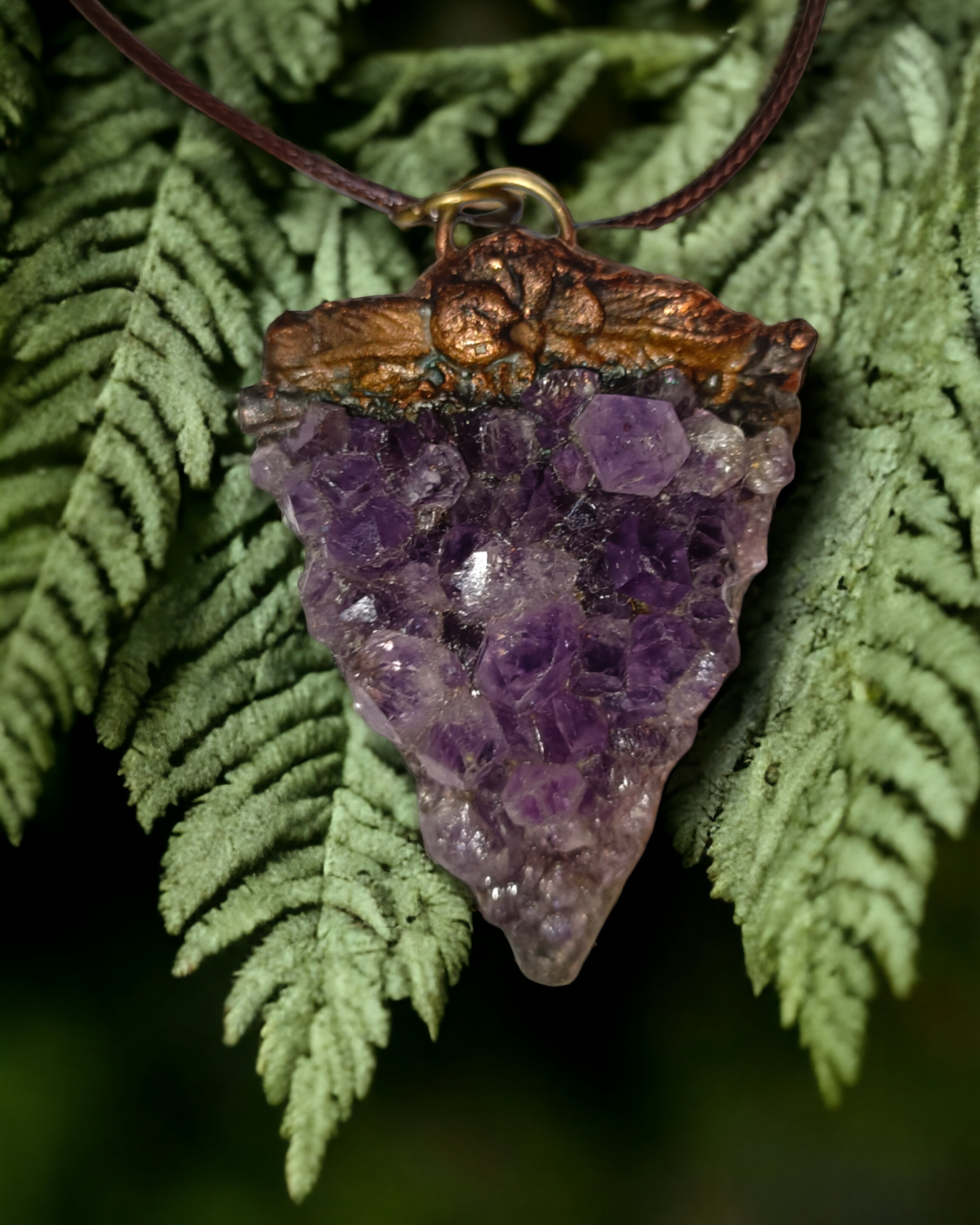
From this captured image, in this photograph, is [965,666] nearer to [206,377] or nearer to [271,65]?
[206,377]

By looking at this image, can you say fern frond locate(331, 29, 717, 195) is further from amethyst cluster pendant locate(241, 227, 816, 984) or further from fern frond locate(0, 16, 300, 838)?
amethyst cluster pendant locate(241, 227, 816, 984)

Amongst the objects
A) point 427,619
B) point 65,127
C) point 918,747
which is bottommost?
point 918,747

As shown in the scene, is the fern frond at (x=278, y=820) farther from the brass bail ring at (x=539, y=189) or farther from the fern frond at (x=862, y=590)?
the brass bail ring at (x=539, y=189)

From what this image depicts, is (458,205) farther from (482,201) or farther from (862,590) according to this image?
(862,590)

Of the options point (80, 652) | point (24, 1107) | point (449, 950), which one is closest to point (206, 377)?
point (80, 652)

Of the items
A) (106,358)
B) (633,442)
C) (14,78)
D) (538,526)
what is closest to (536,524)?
(538,526)

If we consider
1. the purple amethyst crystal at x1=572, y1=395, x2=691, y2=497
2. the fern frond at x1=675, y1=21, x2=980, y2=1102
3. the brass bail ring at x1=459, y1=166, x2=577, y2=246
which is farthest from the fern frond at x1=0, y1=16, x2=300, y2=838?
the fern frond at x1=675, y1=21, x2=980, y2=1102
